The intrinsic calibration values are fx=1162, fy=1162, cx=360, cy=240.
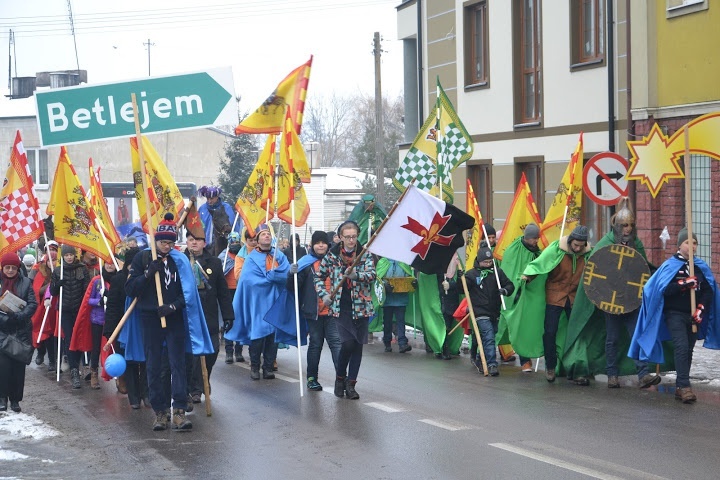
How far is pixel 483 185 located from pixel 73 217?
43.4 feet

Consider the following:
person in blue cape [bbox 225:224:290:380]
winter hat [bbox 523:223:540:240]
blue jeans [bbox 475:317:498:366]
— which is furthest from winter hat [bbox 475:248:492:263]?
person in blue cape [bbox 225:224:290:380]

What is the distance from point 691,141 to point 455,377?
3789mm

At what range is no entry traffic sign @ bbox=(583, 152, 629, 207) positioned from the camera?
48.4ft

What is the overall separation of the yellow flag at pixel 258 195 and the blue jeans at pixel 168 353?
6.72 m

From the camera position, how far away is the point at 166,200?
14398mm

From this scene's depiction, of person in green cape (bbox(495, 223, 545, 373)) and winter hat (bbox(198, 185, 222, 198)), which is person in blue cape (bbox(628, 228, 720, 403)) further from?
winter hat (bbox(198, 185, 222, 198))

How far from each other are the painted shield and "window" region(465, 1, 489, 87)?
12.6 meters

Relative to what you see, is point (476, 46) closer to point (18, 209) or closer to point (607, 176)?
point (607, 176)

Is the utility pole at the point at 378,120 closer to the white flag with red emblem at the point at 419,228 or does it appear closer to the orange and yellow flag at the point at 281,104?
the orange and yellow flag at the point at 281,104

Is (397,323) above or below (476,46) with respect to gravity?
below

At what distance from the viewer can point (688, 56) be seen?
1888 cm

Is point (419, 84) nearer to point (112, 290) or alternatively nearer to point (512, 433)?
point (112, 290)

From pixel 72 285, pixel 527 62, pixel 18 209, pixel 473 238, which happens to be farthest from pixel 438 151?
pixel 527 62

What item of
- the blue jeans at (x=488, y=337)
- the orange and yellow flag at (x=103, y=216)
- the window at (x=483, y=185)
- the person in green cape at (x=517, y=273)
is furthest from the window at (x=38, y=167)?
the blue jeans at (x=488, y=337)
